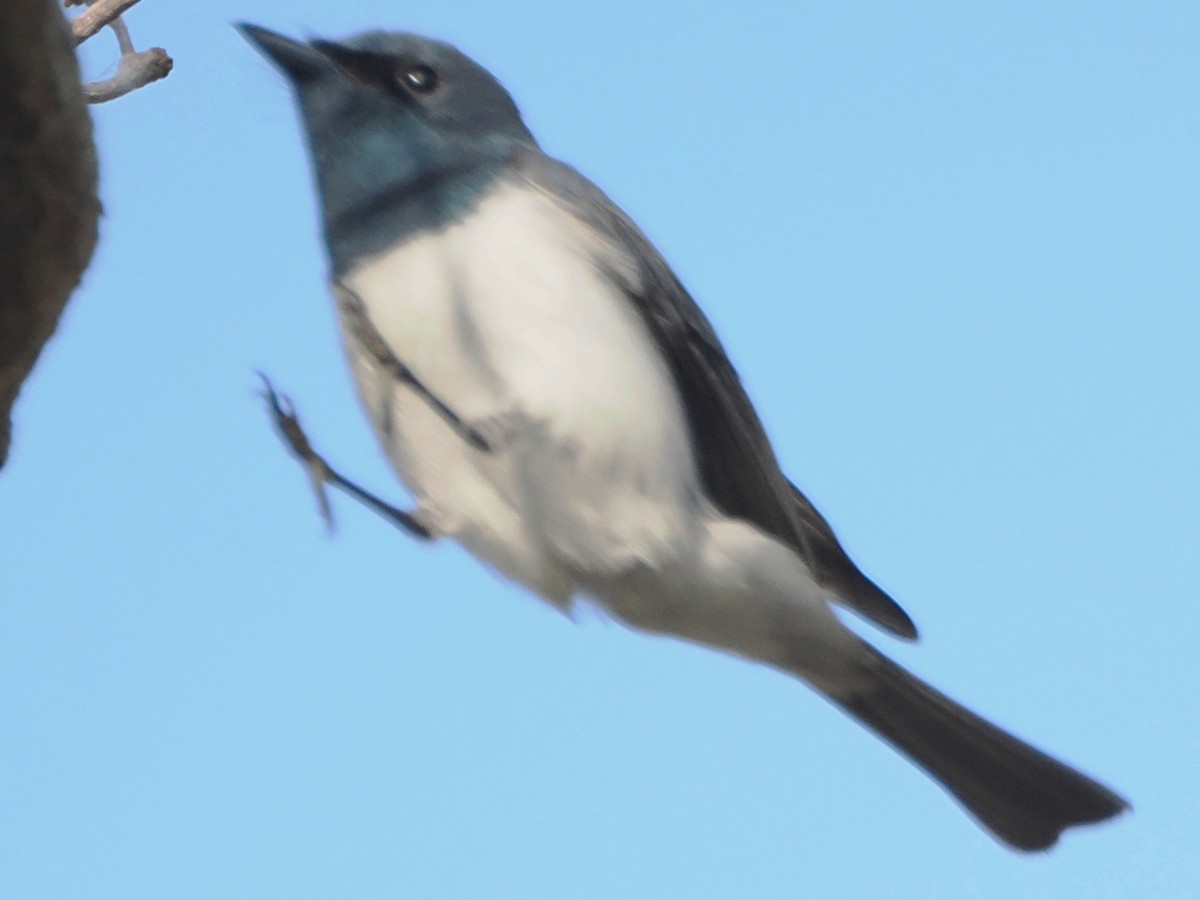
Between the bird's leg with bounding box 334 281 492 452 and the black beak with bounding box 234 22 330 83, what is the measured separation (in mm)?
702

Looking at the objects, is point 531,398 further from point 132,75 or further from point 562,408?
point 132,75

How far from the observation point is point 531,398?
3.76m

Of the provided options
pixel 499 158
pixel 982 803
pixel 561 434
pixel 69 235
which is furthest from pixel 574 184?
pixel 982 803

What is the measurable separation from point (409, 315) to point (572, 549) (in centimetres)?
70

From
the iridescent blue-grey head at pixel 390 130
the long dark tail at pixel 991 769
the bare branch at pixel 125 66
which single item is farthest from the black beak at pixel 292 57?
the long dark tail at pixel 991 769

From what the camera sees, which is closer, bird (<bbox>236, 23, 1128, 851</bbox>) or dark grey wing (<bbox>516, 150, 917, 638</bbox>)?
bird (<bbox>236, 23, 1128, 851</bbox>)

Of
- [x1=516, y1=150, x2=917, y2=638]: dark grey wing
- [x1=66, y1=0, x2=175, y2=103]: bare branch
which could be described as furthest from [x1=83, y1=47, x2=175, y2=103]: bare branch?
[x1=516, y1=150, x2=917, y2=638]: dark grey wing

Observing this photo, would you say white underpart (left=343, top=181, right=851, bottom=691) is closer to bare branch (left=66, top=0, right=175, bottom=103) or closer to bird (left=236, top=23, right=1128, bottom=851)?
bird (left=236, top=23, right=1128, bottom=851)

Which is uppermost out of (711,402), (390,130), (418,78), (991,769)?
(418,78)

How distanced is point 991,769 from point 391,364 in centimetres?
215

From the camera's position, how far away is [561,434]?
12.4ft

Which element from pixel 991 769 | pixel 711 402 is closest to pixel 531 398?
pixel 711 402

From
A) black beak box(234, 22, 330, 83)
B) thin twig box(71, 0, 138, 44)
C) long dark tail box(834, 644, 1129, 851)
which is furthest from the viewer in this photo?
long dark tail box(834, 644, 1129, 851)

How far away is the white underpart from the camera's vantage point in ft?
12.3
